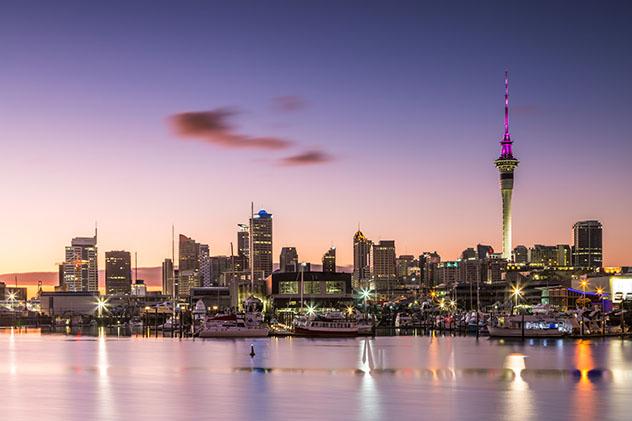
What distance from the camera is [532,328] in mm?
174500

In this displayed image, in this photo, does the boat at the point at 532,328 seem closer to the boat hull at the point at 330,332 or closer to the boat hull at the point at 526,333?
the boat hull at the point at 526,333

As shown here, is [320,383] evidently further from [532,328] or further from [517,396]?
[532,328]

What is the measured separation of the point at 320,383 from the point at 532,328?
99.3 m

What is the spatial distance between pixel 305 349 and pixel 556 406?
74.2 meters

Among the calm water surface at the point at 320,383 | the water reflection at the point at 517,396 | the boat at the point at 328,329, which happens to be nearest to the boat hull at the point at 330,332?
the boat at the point at 328,329

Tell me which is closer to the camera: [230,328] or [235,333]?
[235,333]

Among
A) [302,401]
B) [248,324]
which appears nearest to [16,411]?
[302,401]

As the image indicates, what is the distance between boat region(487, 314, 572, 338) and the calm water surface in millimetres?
31109

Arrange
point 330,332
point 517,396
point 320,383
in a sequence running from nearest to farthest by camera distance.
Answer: point 517,396 → point 320,383 → point 330,332

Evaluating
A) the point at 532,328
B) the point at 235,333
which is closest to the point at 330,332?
the point at 235,333

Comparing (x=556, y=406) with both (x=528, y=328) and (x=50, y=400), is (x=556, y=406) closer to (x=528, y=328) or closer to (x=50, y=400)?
→ (x=50, y=400)

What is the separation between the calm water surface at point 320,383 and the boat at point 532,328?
102ft

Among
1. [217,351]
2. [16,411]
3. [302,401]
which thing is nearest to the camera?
[16,411]

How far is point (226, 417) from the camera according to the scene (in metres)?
62.6
